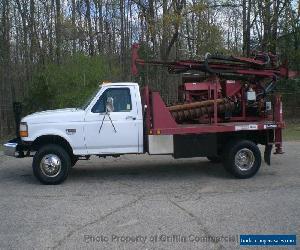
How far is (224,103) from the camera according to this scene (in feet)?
37.1

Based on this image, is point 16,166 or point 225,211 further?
point 16,166

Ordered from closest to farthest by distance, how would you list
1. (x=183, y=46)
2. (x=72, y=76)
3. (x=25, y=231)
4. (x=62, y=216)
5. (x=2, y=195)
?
(x=25, y=231) → (x=62, y=216) → (x=2, y=195) → (x=72, y=76) → (x=183, y=46)

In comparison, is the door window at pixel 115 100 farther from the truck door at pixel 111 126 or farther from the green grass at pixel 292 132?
the green grass at pixel 292 132

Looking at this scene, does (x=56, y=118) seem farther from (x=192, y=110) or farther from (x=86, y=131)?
(x=192, y=110)

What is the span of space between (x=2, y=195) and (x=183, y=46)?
81.4 feet

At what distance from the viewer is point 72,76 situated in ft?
75.9

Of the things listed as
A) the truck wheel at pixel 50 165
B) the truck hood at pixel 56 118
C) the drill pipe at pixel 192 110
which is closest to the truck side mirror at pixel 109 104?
the truck hood at pixel 56 118

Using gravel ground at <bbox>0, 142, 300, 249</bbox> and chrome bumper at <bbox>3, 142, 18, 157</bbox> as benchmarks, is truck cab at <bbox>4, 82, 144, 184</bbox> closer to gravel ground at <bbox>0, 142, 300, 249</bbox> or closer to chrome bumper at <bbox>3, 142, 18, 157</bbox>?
chrome bumper at <bbox>3, 142, 18, 157</bbox>

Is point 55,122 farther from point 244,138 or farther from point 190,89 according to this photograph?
point 244,138

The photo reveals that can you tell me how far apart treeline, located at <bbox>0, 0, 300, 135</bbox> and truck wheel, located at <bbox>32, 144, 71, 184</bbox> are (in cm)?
1733

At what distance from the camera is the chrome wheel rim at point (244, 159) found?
35.4 ft

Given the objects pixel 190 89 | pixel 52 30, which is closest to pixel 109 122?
pixel 190 89


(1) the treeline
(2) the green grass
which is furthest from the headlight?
(1) the treeline

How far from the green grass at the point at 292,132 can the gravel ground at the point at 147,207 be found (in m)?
6.51
